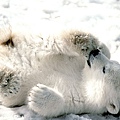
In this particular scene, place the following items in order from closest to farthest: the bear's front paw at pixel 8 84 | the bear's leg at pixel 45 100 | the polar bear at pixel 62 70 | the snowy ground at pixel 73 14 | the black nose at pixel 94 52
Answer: the bear's leg at pixel 45 100, the bear's front paw at pixel 8 84, the polar bear at pixel 62 70, the black nose at pixel 94 52, the snowy ground at pixel 73 14

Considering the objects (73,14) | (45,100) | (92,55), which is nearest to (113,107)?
(92,55)

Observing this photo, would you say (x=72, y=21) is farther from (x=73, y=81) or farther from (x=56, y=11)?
(x=73, y=81)

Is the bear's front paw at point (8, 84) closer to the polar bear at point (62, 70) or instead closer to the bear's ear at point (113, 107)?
the polar bear at point (62, 70)

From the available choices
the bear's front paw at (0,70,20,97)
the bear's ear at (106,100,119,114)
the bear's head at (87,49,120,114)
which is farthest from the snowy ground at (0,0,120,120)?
the bear's front paw at (0,70,20,97)

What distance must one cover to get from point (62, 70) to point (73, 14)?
7.55 feet

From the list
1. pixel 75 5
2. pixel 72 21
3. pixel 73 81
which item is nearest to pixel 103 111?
pixel 73 81

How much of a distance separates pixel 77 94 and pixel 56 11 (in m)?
2.63

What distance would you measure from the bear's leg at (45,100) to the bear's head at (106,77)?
658 millimetres

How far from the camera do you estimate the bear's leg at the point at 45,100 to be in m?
4.37

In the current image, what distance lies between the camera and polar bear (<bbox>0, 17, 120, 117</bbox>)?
4715 millimetres

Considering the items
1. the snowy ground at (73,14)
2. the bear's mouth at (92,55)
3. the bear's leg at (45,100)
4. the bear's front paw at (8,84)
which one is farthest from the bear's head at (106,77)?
the snowy ground at (73,14)

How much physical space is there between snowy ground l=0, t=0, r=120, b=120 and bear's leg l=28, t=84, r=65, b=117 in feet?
6.11

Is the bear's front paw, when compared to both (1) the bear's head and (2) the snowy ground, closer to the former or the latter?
(1) the bear's head

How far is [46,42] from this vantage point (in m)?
5.06
